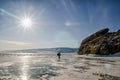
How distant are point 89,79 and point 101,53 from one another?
45.2 meters

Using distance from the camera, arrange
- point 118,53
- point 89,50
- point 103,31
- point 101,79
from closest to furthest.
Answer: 1. point 101,79
2. point 118,53
3. point 89,50
4. point 103,31

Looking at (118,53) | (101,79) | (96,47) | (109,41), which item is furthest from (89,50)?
(101,79)

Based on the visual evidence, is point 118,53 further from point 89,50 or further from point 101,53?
point 89,50

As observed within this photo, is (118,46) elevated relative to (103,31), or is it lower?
lower

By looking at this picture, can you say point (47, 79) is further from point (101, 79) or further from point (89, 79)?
point (101, 79)

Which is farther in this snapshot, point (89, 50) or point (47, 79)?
point (89, 50)

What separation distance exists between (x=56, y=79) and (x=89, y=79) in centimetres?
275

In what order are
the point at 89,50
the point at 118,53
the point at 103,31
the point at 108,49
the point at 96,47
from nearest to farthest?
the point at 118,53 < the point at 108,49 < the point at 96,47 < the point at 89,50 < the point at 103,31

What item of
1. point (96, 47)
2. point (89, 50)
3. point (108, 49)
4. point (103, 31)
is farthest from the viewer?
point (103, 31)

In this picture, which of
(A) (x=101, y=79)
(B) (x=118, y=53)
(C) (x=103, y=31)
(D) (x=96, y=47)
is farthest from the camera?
(C) (x=103, y=31)

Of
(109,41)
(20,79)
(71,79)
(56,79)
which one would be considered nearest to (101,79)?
(71,79)

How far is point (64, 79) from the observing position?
41.1 feet

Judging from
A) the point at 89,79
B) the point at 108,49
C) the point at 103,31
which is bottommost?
the point at 89,79

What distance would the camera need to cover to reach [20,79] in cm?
1263
